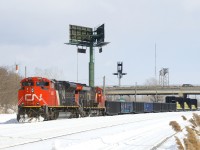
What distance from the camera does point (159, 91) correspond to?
11569cm

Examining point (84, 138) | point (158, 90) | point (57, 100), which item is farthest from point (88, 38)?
point (84, 138)

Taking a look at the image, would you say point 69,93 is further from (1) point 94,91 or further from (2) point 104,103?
(2) point 104,103

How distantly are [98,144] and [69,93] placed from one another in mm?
21730

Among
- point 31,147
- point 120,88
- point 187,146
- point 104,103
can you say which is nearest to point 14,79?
point 104,103

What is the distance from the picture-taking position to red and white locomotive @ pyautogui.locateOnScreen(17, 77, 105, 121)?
88.9ft

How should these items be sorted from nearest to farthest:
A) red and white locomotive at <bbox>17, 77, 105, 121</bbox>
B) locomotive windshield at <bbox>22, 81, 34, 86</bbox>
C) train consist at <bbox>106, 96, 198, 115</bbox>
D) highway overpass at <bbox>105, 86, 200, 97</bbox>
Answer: red and white locomotive at <bbox>17, 77, 105, 121</bbox>
locomotive windshield at <bbox>22, 81, 34, 86</bbox>
train consist at <bbox>106, 96, 198, 115</bbox>
highway overpass at <bbox>105, 86, 200, 97</bbox>

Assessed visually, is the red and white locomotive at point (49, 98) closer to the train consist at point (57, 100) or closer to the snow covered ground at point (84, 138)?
the train consist at point (57, 100)

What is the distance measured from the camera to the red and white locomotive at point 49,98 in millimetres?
27109

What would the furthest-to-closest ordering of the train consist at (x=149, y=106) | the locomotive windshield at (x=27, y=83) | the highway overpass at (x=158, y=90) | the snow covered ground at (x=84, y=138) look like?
the highway overpass at (x=158, y=90) < the train consist at (x=149, y=106) < the locomotive windshield at (x=27, y=83) < the snow covered ground at (x=84, y=138)

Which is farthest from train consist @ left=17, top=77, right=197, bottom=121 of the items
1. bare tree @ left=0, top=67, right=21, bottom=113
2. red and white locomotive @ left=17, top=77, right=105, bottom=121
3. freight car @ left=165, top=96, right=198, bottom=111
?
freight car @ left=165, top=96, right=198, bottom=111

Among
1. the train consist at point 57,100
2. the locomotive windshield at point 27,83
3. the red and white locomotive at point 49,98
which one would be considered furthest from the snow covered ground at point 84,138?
the locomotive windshield at point 27,83

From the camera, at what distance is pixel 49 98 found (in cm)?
2848

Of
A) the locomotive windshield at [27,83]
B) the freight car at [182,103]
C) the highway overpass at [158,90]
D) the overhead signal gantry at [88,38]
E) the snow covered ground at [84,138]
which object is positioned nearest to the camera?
the snow covered ground at [84,138]

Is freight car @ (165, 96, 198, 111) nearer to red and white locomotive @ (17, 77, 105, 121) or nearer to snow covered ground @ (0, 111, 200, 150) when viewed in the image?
red and white locomotive @ (17, 77, 105, 121)
